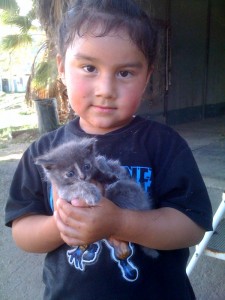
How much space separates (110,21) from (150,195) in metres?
0.73

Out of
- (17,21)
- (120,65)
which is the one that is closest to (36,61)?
(17,21)

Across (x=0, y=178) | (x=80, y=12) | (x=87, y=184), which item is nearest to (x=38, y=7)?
(x=0, y=178)

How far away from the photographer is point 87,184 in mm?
1291

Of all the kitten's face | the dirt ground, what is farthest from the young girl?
the dirt ground

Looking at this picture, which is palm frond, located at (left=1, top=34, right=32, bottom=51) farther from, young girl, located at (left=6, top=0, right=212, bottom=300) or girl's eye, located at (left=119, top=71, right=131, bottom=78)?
girl's eye, located at (left=119, top=71, right=131, bottom=78)

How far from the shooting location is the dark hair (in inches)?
55.1

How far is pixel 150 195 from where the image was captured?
4.82 ft

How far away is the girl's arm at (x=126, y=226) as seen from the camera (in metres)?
1.20

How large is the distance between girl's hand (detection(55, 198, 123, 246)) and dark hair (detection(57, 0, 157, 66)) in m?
0.67

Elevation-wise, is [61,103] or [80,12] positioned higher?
[80,12]

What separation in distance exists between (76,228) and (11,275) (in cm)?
226

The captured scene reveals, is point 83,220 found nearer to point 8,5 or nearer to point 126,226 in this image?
point 126,226

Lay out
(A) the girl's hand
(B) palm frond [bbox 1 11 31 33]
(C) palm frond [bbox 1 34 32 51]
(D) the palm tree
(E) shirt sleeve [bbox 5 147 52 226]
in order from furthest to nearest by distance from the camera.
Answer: (C) palm frond [bbox 1 34 32 51] → (B) palm frond [bbox 1 11 31 33] → (D) the palm tree → (E) shirt sleeve [bbox 5 147 52 226] → (A) the girl's hand

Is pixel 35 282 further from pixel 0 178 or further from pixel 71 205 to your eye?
pixel 0 178
